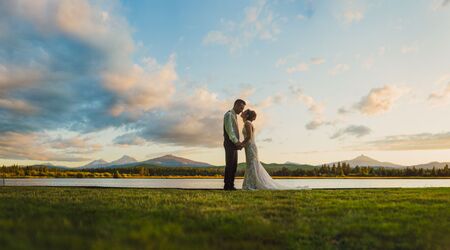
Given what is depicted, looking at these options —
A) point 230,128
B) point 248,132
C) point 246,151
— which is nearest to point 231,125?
point 230,128

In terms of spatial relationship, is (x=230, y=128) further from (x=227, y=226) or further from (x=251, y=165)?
(x=227, y=226)

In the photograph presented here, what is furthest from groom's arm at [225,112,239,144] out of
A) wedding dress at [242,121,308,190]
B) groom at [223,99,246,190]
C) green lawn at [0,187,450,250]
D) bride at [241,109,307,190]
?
green lawn at [0,187,450,250]

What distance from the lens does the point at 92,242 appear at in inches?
202

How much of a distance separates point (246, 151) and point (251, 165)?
2.45 feet

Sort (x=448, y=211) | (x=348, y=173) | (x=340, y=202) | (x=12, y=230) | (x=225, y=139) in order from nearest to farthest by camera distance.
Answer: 1. (x=12, y=230)
2. (x=448, y=211)
3. (x=340, y=202)
4. (x=225, y=139)
5. (x=348, y=173)

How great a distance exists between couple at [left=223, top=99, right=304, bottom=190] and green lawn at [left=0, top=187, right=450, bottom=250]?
7737 millimetres

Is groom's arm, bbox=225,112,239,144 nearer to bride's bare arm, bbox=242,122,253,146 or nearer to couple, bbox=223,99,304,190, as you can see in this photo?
couple, bbox=223,99,304,190

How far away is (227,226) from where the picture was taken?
7.23 meters

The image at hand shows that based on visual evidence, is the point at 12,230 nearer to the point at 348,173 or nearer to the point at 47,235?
the point at 47,235

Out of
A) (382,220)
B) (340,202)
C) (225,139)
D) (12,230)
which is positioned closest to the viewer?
(12,230)

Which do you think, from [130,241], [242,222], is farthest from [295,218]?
[130,241]

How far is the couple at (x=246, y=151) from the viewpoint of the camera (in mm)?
18125

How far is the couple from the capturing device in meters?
18.1

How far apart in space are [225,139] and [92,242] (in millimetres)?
13259
